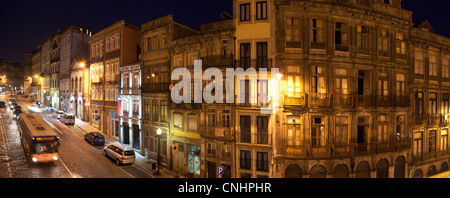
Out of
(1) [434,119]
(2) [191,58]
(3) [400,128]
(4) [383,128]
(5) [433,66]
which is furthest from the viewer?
(5) [433,66]

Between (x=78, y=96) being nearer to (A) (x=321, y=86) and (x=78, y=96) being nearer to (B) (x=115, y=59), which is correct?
(B) (x=115, y=59)

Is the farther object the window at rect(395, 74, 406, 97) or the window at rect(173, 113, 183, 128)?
the window at rect(173, 113, 183, 128)

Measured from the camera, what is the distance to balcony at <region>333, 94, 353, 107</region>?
714 inches

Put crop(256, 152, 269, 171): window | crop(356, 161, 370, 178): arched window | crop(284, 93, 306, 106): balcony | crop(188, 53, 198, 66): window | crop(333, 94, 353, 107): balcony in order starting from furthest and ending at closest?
crop(188, 53, 198, 66): window → crop(356, 161, 370, 178): arched window → crop(256, 152, 269, 171): window → crop(333, 94, 353, 107): balcony → crop(284, 93, 306, 106): balcony

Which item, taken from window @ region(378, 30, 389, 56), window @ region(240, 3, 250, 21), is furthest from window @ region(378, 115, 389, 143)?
window @ region(240, 3, 250, 21)

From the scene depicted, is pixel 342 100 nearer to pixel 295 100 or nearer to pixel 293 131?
pixel 295 100

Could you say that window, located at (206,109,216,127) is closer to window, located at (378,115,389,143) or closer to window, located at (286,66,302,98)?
window, located at (286,66,302,98)

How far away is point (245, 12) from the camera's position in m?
19.5

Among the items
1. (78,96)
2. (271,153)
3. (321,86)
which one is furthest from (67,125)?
(321,86)

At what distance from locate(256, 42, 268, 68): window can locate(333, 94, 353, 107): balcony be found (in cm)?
564

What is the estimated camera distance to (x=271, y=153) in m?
18.2

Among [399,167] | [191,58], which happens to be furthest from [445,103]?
[191,58]
